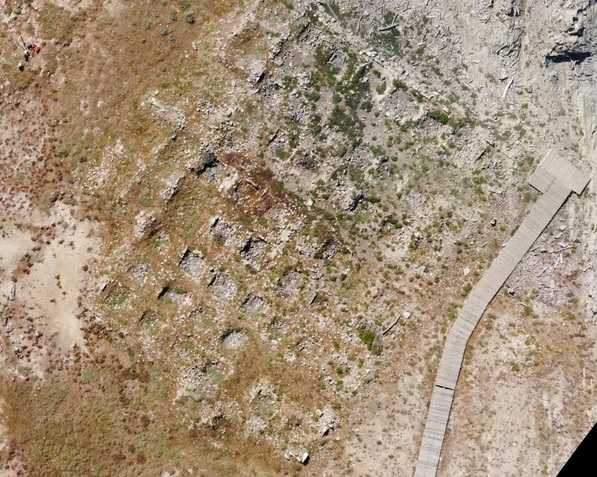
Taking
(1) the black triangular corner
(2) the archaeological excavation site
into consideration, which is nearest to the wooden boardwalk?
(2) the archaeological excavation site

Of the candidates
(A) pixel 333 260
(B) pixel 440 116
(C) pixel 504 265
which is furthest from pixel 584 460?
(B) pixel 440 116

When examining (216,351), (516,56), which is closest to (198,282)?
(216,351)

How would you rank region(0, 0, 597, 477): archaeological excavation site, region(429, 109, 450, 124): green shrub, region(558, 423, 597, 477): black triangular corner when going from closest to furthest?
region(558, 423, 597, 477): black triangular corner
region(0, 0, 597, 477): archaeological excavation site
region(429, 109, 450, 124): green shrub

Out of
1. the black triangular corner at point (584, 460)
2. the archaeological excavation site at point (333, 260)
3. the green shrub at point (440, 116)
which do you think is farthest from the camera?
the green shrub at point (440, 116)

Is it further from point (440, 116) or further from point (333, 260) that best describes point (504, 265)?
point (333, 260)

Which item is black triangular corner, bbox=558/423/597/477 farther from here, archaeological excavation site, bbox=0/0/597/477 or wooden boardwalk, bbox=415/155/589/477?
wooden boardwalk, bbox=415/155/589/477

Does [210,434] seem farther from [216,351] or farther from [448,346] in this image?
[448,346]

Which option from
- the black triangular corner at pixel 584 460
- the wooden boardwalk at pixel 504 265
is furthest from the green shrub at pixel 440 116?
the black triangular corner at pixel 584 460

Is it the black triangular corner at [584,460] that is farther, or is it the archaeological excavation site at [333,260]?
the archaeological excavation site at [333,260]

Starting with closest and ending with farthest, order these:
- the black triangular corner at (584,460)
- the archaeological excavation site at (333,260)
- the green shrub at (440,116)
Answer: the black triangular corner at (584,460)
the archaeological excavation site at (333,260)
the green shrub at (440,116)

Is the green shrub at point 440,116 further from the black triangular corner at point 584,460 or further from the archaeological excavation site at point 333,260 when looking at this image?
the black triangular corner at point 584,460
